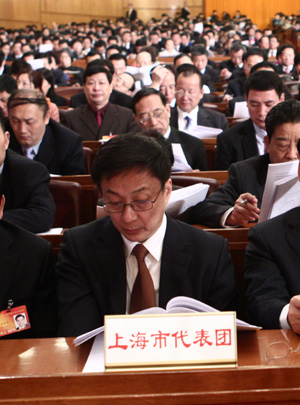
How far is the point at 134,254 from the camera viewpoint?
1678mm

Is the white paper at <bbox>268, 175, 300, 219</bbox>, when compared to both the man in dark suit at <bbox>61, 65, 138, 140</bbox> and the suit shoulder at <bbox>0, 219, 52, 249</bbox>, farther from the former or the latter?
the man in dark suit at <bbox>61, 65, 138, 140</bbox>

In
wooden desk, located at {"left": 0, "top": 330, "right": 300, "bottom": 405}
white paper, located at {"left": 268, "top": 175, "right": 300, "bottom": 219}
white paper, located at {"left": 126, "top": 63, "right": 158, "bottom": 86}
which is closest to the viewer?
wooden desk, located at {"left": 0, "top": 330, "right": 300, "bottom": 405}

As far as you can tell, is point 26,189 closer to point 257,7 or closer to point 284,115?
point 284,115

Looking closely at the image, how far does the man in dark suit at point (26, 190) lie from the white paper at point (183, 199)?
55cm

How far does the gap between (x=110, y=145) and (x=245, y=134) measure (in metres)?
2.20

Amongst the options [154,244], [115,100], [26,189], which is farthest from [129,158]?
[115,100]

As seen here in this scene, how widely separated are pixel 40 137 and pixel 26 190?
1.04 meters

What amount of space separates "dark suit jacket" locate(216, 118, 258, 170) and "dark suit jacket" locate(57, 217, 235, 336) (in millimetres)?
2062

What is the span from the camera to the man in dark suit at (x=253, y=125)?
361cm

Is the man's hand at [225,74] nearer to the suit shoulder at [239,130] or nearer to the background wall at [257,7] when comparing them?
the suit shoulder at [239,130]

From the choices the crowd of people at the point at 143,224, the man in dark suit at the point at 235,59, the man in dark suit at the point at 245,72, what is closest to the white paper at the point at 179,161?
the crowd of people at the point at 143,224

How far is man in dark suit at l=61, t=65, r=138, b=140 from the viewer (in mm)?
4977

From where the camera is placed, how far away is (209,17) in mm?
21672

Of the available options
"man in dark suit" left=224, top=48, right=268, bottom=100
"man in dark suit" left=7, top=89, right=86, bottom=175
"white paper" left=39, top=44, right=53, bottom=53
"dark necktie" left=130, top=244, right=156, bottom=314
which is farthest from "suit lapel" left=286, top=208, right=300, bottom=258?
"white paper" left=39, top=44, right=53, bottom=53
